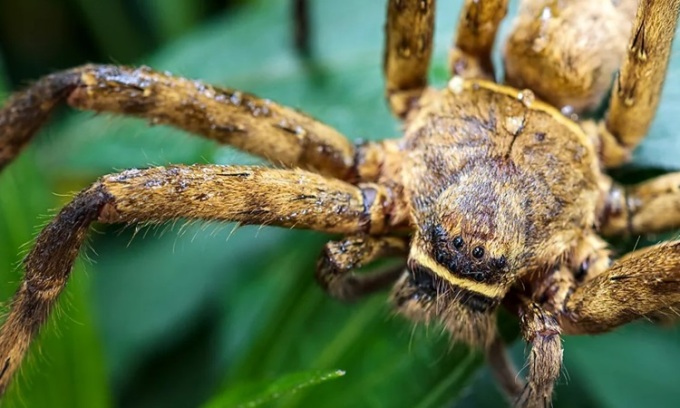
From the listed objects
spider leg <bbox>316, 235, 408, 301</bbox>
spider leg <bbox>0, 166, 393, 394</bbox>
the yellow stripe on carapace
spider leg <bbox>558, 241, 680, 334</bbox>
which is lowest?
spider leg <bbox>558, 241, 680, 334</bbox>

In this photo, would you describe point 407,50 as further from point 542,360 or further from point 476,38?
point 542,360

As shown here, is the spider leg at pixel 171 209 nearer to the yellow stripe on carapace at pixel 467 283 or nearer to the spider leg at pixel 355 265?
the spider leg at pixel 355 265

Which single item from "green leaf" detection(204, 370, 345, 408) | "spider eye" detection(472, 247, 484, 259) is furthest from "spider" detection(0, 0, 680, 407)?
"green leaf" detection(204, 370, 345, 408)

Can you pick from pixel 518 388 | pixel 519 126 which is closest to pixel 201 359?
pixel 518 388

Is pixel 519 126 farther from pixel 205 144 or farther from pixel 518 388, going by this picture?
pixel 205 144

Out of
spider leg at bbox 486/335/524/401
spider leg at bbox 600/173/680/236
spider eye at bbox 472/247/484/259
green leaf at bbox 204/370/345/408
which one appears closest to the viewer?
green leaf at bbox 204/370/345/408

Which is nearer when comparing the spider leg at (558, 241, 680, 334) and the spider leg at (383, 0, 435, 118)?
the spider leg at (558, 241, 680, 334)

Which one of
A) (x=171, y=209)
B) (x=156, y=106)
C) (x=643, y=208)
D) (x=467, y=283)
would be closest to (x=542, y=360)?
(x=467, y=283)

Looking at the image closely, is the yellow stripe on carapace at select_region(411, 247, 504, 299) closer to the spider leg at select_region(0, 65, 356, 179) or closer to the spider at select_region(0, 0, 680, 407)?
the spider at select_region(0, 0, 680, 407)
